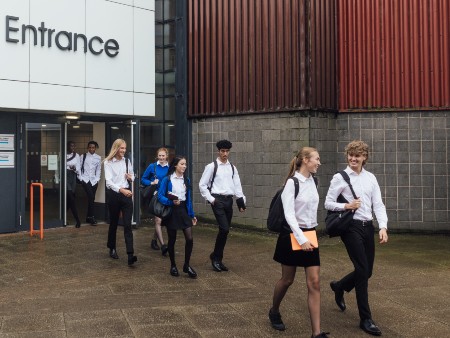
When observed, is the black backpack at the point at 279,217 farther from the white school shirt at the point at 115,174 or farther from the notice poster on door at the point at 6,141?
the notice poster on door at the point at 6,141

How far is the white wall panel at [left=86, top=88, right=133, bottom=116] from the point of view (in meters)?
10.6

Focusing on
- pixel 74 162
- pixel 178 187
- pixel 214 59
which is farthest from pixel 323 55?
pixel 74 162

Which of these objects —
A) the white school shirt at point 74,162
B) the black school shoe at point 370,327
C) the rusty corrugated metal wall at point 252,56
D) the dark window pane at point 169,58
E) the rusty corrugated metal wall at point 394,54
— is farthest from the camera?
the dark window pane at point 169,58

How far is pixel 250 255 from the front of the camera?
825 centimetres

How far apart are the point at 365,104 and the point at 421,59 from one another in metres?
1.40

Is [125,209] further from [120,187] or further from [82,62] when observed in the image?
[82,62]

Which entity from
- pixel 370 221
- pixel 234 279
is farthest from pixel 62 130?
pixel 370 221

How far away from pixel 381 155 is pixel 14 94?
7374 millimetres

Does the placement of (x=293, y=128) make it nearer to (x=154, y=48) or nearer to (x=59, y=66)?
(x=154, y=48)

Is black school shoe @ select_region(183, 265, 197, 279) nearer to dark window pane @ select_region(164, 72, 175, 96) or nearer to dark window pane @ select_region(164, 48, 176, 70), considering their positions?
dark window pane @ select_region(164, 72, 175, 96)

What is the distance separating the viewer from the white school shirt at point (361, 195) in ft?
15.8

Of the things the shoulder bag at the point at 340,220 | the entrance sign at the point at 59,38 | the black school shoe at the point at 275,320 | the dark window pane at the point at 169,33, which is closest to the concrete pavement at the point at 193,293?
the black school shoe at the point at 275,320

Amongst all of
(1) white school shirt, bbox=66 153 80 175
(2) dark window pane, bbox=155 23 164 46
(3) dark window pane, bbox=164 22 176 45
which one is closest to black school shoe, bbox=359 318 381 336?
(1) white school shirt, bbox=66 153 80 175

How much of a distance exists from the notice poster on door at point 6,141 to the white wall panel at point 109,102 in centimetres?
162
